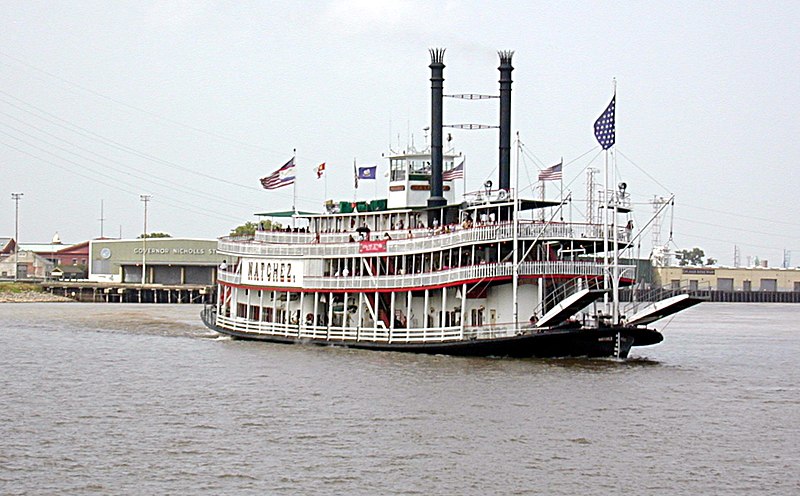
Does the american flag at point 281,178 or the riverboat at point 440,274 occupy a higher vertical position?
the american flag at point 281,178

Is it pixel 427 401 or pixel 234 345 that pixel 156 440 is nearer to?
pixel 427 401

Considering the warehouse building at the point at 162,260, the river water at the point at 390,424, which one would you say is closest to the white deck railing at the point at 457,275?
the river water at the point at 390,424

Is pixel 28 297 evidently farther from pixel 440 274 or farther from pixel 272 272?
pixel 440 274

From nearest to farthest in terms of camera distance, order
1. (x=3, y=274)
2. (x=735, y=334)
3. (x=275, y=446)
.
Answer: (x=275, y=446), (x=735, y=334), (x=3, y=274)

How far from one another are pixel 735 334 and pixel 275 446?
55357 millimetres

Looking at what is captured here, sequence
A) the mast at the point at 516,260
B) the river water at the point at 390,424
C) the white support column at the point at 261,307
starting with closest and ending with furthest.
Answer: the river water at the point at 390,424 → the mast at the point at 516,260 → the white support column at the point at 261,307

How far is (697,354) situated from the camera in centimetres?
5800

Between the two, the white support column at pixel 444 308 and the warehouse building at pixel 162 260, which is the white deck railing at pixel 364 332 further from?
the warehouse building at pixel 162 260

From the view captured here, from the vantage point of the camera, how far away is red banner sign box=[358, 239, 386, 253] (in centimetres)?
5275

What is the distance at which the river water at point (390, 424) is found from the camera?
87.9 feet

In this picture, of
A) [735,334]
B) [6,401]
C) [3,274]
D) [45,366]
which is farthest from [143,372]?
[3,274]

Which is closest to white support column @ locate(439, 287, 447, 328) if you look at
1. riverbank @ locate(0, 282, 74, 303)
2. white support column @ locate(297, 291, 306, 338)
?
white support column @ locate(297, 291, 306, 338)

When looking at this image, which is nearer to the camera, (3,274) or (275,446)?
(275,446)

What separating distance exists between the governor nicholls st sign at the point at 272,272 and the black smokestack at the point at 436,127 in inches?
279
